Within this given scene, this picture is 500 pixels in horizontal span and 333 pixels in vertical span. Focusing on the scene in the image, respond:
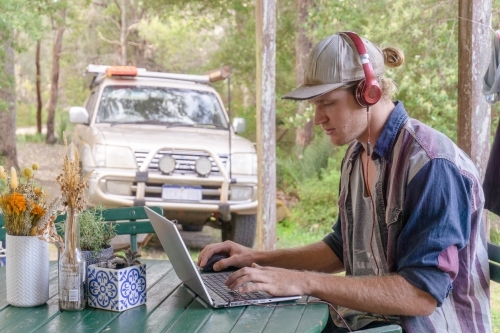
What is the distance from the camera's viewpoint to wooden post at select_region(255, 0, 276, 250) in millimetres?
6324

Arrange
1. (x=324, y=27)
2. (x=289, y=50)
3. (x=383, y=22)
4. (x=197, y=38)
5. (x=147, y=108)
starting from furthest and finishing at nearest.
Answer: (x=197, y=38) < (x=289, y=50) < (x=324, y=27) < (x=383, y=22) < (x=147, y=108)

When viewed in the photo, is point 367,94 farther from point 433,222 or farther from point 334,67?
point 433,222

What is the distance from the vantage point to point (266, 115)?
6.55 metres

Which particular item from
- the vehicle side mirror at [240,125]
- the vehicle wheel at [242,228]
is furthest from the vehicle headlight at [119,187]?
the vehicle side mirror at [240,125]

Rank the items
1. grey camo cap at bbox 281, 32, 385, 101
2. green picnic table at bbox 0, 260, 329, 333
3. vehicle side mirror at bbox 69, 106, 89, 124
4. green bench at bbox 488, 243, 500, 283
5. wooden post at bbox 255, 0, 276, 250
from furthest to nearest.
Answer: vehicle side mirror at bbox 69, 106, 89, 124
wooden post at bbox 255, 0, 276, 250
green bench at bbox 488, 243, 500, 283
grey camo cap at bbox 281, 32, 385, 101
green picnic table at bbox 0, 260, 329, 333

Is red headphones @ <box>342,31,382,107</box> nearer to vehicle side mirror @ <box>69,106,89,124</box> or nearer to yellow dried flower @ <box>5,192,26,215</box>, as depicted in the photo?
yellow dried flower @ <box>5,192,26,215</box>

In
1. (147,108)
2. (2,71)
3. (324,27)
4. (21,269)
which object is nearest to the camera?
(21,269)

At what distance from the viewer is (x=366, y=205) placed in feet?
8.52

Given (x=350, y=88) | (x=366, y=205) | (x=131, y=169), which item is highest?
(x=350, y=88)

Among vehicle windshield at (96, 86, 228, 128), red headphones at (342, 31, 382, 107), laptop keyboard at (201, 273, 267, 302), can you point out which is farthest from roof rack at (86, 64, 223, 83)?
red headphones at (342, 31, 382, 107)

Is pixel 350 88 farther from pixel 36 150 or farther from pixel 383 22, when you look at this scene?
pixel 36 150

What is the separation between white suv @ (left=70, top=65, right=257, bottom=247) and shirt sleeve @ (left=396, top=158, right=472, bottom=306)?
16.1 feet

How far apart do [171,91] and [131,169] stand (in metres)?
1.40

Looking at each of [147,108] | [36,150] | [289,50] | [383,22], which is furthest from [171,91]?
[36,150]
